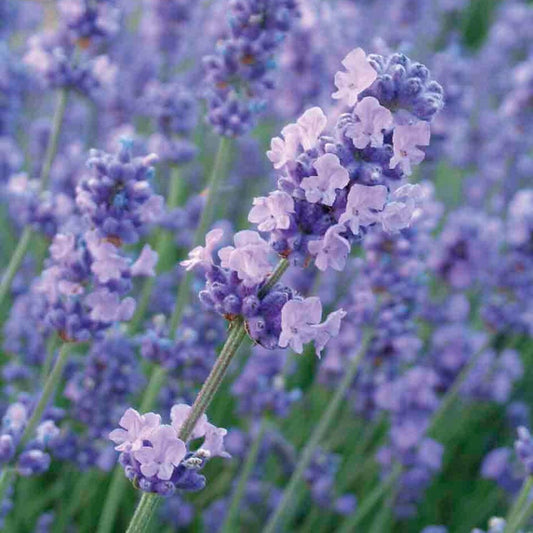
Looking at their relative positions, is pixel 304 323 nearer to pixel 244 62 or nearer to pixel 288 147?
pixel 288 147

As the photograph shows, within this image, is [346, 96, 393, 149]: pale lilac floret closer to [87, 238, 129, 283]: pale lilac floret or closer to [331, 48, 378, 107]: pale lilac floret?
[331, 48, 378, 107]: pale lilac floret

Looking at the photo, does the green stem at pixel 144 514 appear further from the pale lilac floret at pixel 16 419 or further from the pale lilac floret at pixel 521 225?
the pale lilac floret at pixel 521 225

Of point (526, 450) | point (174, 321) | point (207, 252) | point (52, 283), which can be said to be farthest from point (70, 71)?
point (526, 450)

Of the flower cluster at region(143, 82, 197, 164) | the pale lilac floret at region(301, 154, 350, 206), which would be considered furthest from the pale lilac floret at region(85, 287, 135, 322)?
the flower cluster at region(143, 82, 197, 164)

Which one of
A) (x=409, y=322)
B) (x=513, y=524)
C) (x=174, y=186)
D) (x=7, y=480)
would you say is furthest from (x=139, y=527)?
(x=174, y=186)

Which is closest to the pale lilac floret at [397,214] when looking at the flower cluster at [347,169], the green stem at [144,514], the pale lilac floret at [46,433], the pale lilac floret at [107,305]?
the flower cluster at [347,169]

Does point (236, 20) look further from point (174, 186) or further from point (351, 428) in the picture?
point (351, 428)
